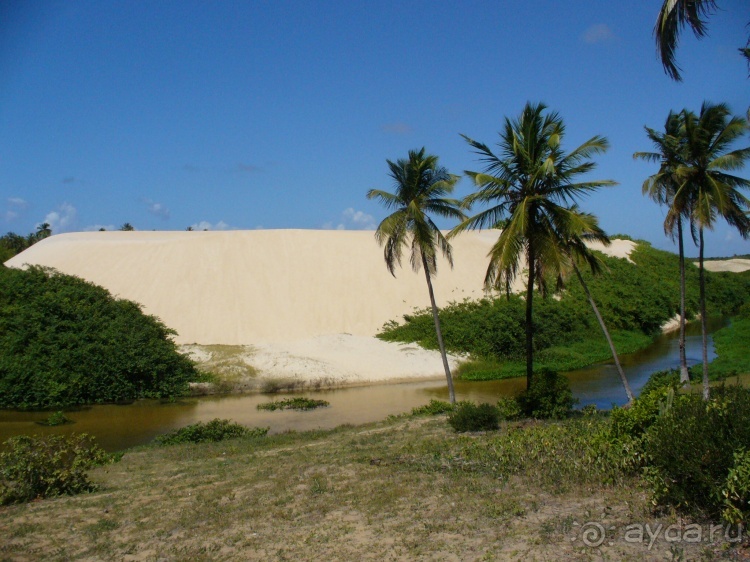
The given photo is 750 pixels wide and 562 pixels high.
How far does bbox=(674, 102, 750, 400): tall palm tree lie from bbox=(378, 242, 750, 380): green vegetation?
10.4 metres

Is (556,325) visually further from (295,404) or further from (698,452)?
(698,452)

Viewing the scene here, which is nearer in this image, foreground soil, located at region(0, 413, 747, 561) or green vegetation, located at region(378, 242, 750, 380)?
foreground soil, located at region(0, 413, 747, 561)

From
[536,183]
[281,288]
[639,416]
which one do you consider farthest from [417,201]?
[281,288]

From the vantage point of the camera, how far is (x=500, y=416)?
15.2m

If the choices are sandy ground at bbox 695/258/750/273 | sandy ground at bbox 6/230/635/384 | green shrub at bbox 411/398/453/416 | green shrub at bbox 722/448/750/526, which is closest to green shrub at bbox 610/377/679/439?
green shrub at bbox 722/448/750/526

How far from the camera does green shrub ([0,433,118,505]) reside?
10.3 metres

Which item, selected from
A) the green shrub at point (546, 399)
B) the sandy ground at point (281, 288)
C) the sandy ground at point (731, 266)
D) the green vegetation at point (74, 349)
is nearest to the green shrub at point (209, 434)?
the green shrub at point (546, 399)

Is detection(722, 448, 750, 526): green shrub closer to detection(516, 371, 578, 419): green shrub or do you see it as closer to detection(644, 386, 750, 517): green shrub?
detection(644, 386, 750, 517): green shrub

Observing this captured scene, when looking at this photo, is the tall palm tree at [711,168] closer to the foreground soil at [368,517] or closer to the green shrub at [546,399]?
the green shrub at [546,399]

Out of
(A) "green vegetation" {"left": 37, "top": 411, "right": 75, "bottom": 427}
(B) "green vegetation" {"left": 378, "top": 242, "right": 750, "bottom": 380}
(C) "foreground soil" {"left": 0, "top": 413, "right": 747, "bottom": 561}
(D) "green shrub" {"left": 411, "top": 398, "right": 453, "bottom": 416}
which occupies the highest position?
(B) "green vegetation" {"left": 378, "top": 242, "right": 750, "bottom": 380}

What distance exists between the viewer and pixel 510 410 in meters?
15.8

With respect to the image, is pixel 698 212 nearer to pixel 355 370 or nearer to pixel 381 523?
pixel 381 523

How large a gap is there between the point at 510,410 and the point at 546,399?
0.90 m

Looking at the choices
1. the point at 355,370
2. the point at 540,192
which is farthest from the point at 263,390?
the point at 540,192
